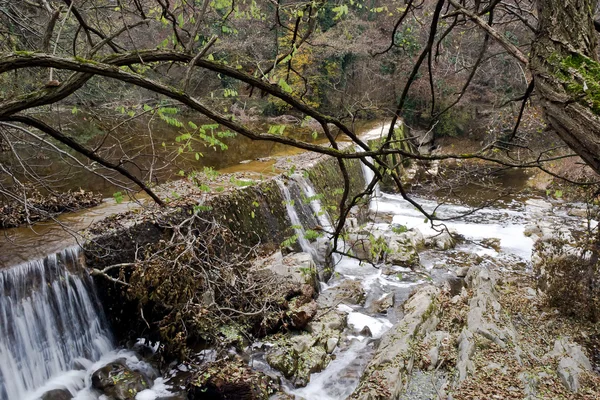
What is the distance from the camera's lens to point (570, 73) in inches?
54.5

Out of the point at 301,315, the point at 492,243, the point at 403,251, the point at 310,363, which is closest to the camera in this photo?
the point at 310,363

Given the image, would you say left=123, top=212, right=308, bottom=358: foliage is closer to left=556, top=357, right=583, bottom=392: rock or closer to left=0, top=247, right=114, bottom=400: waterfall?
left=0, top=247, right=114, bottom=400: waterfall

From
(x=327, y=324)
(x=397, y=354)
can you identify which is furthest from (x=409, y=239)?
(x=397, y=354)

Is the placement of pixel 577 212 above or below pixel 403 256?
below

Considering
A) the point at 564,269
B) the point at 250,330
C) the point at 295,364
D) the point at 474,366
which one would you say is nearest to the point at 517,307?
the point at 564,269

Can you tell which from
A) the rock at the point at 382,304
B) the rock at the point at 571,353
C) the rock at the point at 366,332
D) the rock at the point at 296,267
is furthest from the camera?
the rock at the point at 382,304

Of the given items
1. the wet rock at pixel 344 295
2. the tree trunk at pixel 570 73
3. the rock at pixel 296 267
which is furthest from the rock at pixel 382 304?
the tree trunk at pixel 570 73

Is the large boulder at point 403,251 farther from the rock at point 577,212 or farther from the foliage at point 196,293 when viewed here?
the rock at point 577,212

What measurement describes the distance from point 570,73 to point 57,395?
5.86 metres

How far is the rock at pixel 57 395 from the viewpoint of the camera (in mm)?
4785

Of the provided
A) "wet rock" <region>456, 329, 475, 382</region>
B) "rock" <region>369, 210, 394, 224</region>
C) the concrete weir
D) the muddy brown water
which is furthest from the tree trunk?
"rock" <region>369, 210, 394, 224</region>

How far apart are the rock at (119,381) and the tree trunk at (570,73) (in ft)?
17.9

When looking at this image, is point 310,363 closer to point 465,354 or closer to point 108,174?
point 465,354

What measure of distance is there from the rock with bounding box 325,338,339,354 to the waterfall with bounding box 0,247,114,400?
3203 millimetres
